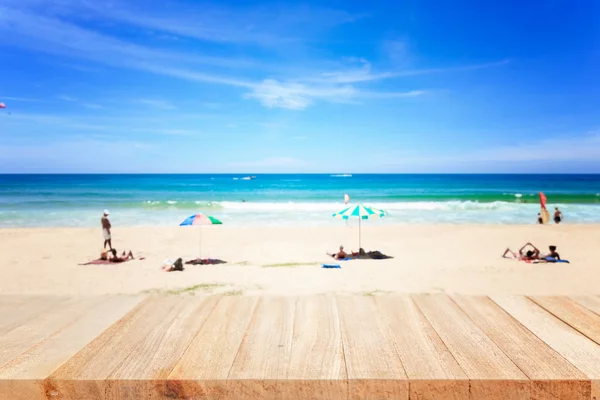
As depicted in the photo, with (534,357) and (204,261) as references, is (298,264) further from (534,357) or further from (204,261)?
(534,357)

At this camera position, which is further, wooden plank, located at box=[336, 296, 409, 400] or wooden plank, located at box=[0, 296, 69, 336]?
wooden plank, located at box=[0, 296, 69, 336]

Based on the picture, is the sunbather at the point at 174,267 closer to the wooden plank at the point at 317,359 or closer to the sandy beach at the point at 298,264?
the sandy beach at the point at 298,264

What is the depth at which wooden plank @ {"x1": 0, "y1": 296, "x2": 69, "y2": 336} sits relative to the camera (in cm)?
224

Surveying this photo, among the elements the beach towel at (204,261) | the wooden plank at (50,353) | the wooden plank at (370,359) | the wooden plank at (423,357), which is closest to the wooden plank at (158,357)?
the wooden plank at (50,353)

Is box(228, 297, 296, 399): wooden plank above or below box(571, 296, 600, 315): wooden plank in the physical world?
below

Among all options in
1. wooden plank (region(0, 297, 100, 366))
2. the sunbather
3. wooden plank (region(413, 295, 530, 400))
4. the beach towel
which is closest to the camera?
wooden plank (region(413, 295, 530, 400))

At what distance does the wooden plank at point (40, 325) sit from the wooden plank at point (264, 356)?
0.92 metres

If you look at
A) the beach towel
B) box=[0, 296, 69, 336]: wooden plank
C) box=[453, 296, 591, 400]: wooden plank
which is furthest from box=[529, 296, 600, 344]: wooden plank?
the beach towel

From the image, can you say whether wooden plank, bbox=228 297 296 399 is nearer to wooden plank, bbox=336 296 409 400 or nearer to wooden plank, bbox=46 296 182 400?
wooden plank, bbox=336 296 409 400

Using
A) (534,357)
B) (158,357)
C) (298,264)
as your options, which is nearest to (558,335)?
(534,357)

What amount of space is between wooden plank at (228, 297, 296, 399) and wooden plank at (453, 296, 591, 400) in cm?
91

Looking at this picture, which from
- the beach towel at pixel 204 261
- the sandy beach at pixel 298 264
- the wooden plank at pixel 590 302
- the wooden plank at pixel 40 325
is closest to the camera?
the wooden plank at pixel 40 325

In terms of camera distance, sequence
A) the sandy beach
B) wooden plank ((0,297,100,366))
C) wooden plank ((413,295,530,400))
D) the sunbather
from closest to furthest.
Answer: wooden plank ((413,295,530,400)), wooden plank ((0,297,100,366)), the sandy beach, the sunbather

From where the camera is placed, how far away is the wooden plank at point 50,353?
165 centimetres
